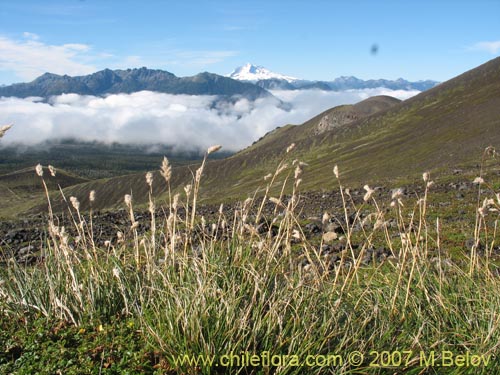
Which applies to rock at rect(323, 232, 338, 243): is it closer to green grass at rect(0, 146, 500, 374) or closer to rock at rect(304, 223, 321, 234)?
green grass at rect(0, 146, 500, 374)

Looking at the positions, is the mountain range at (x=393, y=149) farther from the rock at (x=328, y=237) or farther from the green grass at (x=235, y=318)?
the green grass at (x=235, y=318)

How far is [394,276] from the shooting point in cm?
655

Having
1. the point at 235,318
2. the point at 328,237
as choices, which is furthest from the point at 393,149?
the point at 235,318

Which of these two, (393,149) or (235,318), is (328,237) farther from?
(393,149)

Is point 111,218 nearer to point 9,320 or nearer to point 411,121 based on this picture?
point 9,320

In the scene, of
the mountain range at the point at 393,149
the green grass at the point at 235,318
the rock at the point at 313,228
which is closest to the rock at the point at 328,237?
A: the green grass at the point at 235,318

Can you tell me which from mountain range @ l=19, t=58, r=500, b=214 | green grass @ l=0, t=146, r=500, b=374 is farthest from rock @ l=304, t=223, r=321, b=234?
green grass @ l=0, t=146, r=500, b=374

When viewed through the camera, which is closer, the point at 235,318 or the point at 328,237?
the point at 235,318

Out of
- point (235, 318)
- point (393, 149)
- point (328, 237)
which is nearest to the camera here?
point (235, 318)

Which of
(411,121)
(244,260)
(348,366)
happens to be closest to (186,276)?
(244,260)

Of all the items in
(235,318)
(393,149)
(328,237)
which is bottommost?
(393,149)

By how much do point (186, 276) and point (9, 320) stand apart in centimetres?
227

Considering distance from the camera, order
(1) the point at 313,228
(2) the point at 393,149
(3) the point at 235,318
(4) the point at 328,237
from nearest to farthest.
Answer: (3) the point at 235,318 → (4) the point at 328,237 → (1) the point at 313,228 → (2) the point at 393,149

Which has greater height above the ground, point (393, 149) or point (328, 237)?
point (328, 237)
